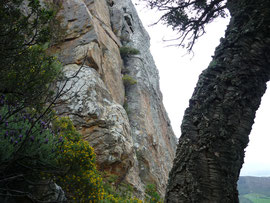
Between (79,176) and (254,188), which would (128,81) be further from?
(254,188)

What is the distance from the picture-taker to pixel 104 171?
7520mm

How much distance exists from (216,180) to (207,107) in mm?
833

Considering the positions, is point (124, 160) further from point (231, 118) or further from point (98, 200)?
point (231, 118)

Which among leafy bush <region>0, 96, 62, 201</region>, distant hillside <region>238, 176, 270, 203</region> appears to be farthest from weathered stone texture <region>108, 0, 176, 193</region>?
distant hillside <region>238, 176, 270, 203</region>

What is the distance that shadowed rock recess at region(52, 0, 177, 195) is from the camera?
8.08 m

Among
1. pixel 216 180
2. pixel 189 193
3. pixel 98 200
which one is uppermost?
pixel 216 180

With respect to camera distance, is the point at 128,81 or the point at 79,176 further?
the point at 128,81

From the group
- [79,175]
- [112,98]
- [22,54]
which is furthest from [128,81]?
[22,54]

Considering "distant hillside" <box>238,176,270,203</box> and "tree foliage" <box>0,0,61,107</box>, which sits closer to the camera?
"tree foliage" <box>0,0,61,107</box>

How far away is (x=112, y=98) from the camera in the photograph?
397 inches

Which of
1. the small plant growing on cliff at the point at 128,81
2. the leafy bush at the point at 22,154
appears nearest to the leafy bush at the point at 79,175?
the leafy bush at the point at 22,154

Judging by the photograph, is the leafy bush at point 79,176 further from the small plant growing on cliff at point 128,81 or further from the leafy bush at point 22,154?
the small plant growing on cliff at point 128,81

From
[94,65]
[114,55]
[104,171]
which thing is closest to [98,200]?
[104,171]

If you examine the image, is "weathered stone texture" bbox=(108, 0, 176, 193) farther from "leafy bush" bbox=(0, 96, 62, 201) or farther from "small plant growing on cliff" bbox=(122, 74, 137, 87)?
"leafy bush" bbox=(0, 96, 62, 201)
